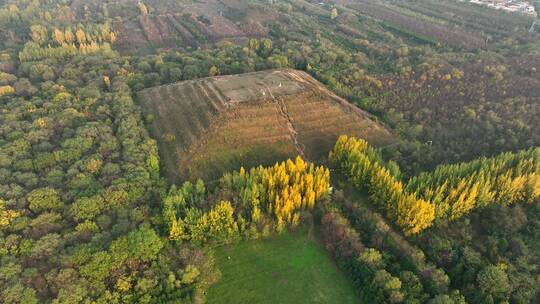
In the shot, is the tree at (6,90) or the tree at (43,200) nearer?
the tree at (43,200)

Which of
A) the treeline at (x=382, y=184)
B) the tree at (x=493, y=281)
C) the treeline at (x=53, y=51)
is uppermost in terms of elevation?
the treeline at (x=53, y=51)

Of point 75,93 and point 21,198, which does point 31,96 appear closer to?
point 75,93

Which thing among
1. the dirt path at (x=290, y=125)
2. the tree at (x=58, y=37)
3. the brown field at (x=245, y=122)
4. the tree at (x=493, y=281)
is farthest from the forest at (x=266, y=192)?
the tree at (x=58, y=37)

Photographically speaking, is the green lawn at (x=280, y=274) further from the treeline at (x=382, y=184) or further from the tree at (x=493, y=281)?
the tree at (x=493, y=281)

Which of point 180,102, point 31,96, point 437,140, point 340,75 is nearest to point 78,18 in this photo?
point 31,96

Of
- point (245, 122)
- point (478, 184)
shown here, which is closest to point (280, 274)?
point (245, 122)

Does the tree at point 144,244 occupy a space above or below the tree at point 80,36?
below

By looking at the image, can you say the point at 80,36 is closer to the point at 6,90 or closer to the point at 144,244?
the point at 6,90

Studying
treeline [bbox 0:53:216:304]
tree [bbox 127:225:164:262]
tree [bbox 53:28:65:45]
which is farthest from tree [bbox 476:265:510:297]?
tree [bbox 53:28:65:45]
